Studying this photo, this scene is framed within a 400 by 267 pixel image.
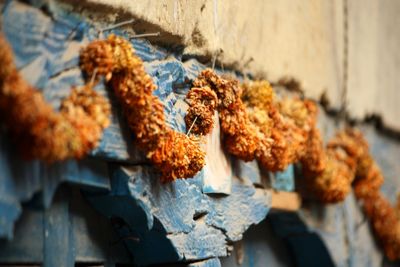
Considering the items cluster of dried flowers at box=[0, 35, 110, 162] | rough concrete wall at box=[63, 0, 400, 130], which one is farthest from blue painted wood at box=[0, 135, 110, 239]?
rough concrete wall at box=[63, 0, 400, 130]

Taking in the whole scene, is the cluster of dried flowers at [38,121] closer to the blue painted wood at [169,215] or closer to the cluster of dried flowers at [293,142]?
the blue painted wood at [169,215]

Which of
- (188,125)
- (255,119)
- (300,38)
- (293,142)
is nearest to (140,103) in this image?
(188,125)

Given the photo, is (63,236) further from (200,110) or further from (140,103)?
(200,110)

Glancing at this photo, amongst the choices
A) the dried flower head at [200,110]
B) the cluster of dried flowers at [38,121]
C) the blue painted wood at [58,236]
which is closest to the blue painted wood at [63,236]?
the blue painted wood at [58,236]

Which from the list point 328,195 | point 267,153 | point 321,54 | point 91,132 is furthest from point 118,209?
point 321,54

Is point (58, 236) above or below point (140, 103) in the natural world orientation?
below

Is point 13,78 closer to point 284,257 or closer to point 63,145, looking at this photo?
point 63,145
